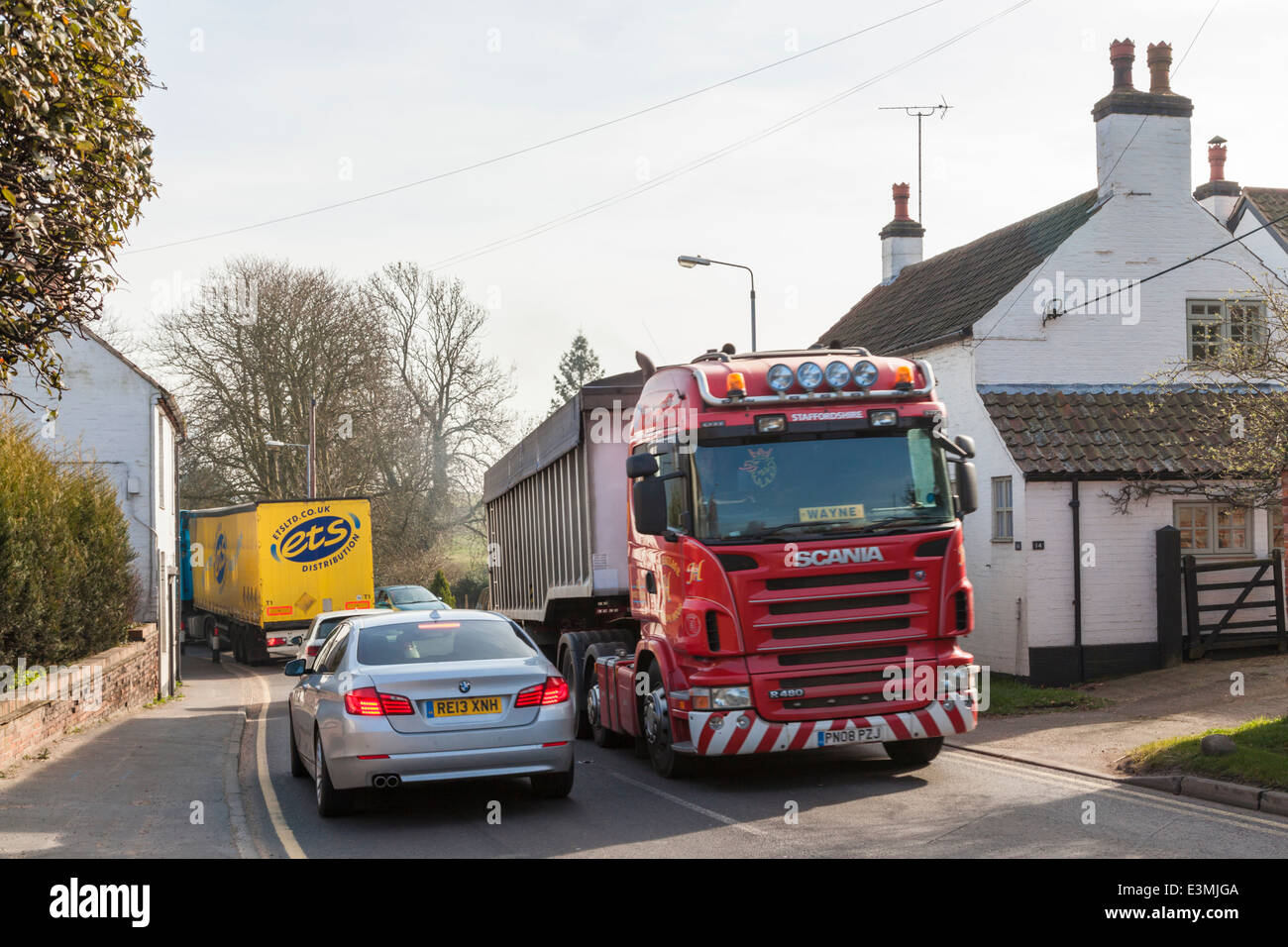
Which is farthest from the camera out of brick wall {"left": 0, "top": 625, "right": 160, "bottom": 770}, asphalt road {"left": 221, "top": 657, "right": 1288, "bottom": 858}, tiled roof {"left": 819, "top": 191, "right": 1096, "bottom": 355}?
tiled roof {"left": 819, "top": 191, "right": 1096, "bottom": 355}

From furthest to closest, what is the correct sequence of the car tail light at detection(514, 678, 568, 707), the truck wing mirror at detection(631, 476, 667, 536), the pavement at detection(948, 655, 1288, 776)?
the pavement at detection(948, 655, 1288, 776), the truck wing mirror at detection(631, 476, 667, 536), the car tail light at detection(514, 678, 568, 707)

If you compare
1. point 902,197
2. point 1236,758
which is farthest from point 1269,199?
point 1236,758

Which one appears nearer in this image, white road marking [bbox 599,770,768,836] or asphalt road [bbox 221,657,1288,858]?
asphalt road [bbox 221,657,1288,858]

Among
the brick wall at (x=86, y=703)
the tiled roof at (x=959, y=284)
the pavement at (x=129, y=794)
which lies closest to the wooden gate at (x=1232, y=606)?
the tiled roof at (x=959, y=284)

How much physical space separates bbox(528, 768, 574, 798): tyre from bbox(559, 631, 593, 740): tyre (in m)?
3.65

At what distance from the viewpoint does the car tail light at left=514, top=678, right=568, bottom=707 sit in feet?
31.5

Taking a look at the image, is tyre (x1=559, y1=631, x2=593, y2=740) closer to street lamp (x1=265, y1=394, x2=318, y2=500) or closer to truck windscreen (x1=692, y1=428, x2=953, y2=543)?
truck windscreen (x1=692, y1=428, x2=953, y2=543)

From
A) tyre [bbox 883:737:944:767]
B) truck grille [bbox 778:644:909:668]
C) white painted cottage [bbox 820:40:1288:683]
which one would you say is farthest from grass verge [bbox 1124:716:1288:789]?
white painted cottage [bbox 820:40:1288:683]

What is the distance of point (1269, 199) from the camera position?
33.4 meters
